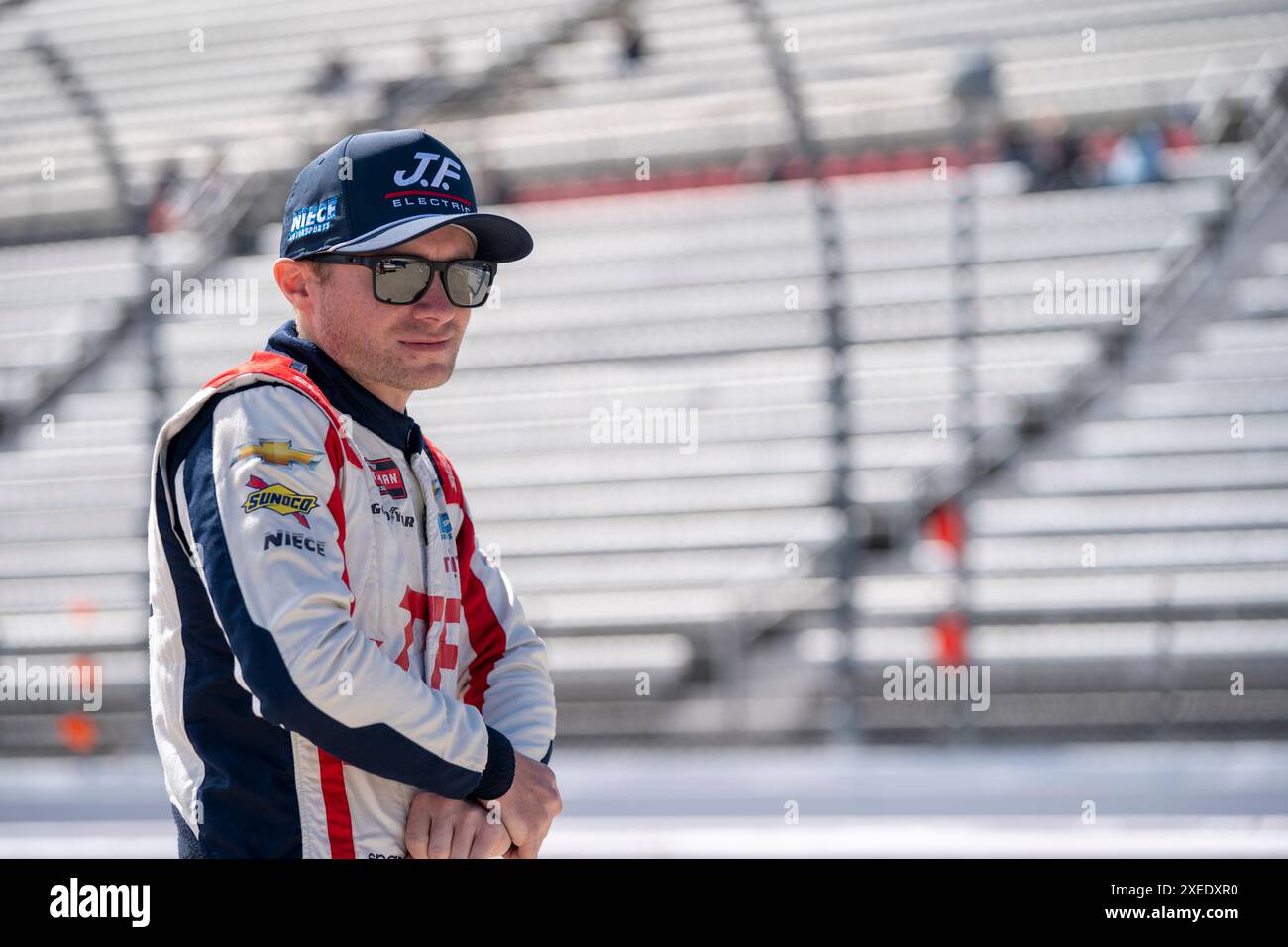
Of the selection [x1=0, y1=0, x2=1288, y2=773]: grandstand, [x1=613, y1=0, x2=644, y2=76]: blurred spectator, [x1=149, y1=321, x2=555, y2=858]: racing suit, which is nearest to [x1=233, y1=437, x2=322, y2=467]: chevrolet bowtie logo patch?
[x1=149, y1=321, x2=555, y2=858]: racing suit

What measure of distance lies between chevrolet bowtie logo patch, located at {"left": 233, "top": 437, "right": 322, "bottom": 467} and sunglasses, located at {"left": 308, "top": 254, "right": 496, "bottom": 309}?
0.27 meters

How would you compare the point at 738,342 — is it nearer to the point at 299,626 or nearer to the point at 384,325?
the point at 384,325

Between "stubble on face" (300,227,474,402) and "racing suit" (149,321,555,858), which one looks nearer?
"racing suit" (149,321,555,858)

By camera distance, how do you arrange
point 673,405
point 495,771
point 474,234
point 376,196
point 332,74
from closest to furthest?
point 495,771, point 376,196, point 474,234, point 673,405, point 332,74

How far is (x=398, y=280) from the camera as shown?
1585 mm

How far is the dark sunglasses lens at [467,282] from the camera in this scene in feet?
5.29

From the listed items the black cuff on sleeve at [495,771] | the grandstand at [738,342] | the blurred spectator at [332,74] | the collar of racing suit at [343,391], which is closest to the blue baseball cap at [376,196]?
the collar of racing suit at [343,391]

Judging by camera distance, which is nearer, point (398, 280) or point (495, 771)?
point (495, 771)

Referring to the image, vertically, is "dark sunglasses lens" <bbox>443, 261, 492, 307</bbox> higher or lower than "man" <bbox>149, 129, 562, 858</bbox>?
higher

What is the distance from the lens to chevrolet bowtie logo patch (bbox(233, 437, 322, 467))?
4.48 feet

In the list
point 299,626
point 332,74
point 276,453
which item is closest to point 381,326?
point 276,453

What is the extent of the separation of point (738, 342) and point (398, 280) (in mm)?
4618

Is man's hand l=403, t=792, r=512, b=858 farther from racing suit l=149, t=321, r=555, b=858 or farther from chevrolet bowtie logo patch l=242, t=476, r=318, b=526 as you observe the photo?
chevrolet bowtie logo patch l=242, t=476, r=318, b=526
